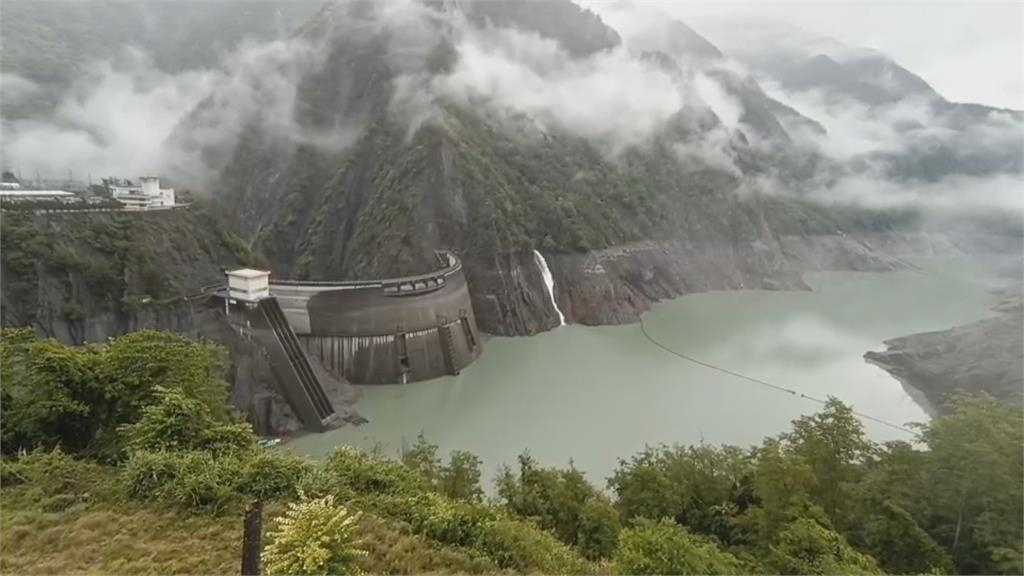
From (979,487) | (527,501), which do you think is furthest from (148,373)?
(979,487)

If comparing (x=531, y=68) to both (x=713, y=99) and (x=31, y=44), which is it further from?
(x=31, y=44)

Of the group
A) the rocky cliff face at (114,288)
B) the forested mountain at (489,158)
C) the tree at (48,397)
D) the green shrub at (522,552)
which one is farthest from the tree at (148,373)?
the forested mountain at (489,158)

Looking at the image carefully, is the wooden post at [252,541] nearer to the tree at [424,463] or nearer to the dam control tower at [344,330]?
the tree at [424,463]

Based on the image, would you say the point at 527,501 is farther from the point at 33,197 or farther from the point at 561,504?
the point at 33,197

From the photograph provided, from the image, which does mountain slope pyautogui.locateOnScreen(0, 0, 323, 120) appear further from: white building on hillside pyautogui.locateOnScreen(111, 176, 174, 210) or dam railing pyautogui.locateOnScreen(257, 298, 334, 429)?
dam railing pyautogui.locateOnScreen(257, 298, 334, 429)

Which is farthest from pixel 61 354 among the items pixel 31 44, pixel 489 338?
pixel 31 44

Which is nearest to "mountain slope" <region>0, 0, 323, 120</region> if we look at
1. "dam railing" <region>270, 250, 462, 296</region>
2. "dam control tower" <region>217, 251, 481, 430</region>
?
"dam railing" <region>270, 250, 462, 296</region>

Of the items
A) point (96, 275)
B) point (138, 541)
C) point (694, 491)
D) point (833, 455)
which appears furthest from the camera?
point (96, 275)
